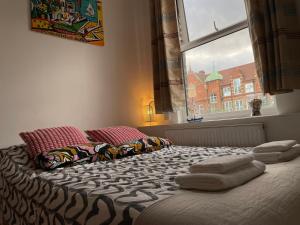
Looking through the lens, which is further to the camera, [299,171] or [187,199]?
[299,171]

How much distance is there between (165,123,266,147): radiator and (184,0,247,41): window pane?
3.52 ft

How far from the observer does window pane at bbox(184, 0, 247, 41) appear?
8.31 feet

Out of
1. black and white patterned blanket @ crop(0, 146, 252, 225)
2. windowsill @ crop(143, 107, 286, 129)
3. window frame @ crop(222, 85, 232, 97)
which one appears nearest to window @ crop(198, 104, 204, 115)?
windowsill @ crop(143, 107, 286, 129)

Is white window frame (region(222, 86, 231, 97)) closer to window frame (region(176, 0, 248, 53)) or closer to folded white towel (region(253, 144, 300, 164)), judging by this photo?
window frame (region(176, 0, 248, 53))

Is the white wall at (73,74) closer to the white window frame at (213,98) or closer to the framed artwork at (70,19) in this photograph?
the framed artwork at (70,19)

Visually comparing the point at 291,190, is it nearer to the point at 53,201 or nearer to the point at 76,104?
the point at 53,201

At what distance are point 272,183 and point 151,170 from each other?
66 centimetres

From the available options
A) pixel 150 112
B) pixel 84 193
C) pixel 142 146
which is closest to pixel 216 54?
pixel 150 112

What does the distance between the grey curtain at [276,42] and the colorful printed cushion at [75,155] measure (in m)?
1.31

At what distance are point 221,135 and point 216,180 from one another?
1.60 meters

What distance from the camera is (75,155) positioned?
5.88ft

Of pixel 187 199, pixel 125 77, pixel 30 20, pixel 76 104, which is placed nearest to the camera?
pixel 187 199

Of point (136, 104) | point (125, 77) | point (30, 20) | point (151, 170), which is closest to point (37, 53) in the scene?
point (30, 20)

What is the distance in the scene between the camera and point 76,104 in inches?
107
